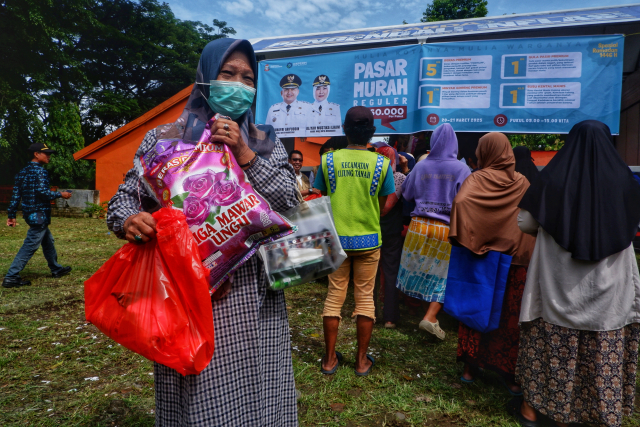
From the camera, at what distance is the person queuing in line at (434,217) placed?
3.75 m

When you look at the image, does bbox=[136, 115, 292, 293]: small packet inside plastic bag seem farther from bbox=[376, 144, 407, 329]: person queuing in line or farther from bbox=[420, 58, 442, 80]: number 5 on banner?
bbox=[420, 58, 442, 80]: number 5 on banner

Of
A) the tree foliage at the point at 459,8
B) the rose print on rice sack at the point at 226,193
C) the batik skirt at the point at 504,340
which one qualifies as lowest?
the batik skirt at the point at 504,340

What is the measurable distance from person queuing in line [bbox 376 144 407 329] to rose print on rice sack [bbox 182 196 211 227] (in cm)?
304

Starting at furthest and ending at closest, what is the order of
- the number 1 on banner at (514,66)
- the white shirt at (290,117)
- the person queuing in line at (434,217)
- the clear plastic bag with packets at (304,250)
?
1. the white shirt at (290,117)
2. the number 1 on banner at (514,66)
3. the person queuing in line at (434,217)
4. the clear plastic bag with packets at (304,250)

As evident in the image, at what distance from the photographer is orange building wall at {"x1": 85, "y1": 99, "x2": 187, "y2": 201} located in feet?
49.2

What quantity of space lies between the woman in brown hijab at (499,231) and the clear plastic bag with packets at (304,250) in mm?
1411

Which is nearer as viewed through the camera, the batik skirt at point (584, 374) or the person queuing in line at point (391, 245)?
the batik skirt at point (584, 374)

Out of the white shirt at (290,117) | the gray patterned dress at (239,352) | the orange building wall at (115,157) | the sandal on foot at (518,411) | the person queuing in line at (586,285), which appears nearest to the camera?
the gray patterned dress at (239,352)

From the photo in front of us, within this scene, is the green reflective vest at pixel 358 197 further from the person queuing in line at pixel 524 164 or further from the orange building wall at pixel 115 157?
the orange building wall at pixel 115 157

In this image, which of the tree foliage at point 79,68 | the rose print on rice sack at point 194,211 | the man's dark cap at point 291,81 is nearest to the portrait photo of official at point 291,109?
the man's dark cap at point 291,81

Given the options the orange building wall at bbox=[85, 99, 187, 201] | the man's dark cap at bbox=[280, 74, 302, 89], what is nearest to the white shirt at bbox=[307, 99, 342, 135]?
the man's dark cap at bbox=[280, 74, 302, 89]

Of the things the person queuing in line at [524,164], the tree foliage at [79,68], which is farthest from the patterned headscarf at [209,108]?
the tree foliage at [79,68]

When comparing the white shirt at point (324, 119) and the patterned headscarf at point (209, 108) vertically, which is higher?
the white shirt at point (324, 119)

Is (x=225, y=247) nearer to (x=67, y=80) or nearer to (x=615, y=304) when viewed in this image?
(x=615, y=304)
